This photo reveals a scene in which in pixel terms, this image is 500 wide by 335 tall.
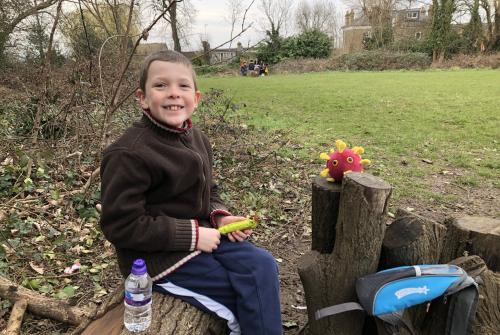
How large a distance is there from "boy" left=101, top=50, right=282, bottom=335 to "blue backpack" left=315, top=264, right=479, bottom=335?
50 centimetres

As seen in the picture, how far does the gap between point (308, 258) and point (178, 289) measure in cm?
77

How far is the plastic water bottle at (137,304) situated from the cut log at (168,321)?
0.10 feet

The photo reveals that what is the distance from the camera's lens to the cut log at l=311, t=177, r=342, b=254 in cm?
235

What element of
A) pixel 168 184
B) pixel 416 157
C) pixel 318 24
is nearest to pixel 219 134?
pixel 416 157

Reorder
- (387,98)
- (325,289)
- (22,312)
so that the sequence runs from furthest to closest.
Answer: (387,98) < (22,312) < (325,289)

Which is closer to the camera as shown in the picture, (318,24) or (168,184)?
(168,184)

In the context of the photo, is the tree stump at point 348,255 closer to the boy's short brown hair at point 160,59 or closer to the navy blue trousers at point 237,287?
the navy blue trousers at point 237,287

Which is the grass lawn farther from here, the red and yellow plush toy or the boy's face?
the boy's face

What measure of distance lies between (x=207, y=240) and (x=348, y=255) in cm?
74

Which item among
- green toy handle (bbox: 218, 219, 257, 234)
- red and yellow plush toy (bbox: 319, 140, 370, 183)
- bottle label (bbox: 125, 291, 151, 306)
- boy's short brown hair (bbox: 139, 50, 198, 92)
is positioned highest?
boy's short brown hair (bbox: 139, 50, 198, 92)

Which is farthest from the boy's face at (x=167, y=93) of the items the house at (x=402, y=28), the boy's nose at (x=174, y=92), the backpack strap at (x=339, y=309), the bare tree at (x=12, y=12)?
the house at (x=402, y=28)

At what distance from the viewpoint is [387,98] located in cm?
1312

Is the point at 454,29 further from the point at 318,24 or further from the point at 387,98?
the point at 387,98

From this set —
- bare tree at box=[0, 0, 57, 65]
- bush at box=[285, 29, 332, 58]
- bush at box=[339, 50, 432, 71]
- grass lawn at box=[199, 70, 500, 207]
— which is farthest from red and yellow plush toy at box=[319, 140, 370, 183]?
bush at box=[285, 29, 332, 58]
